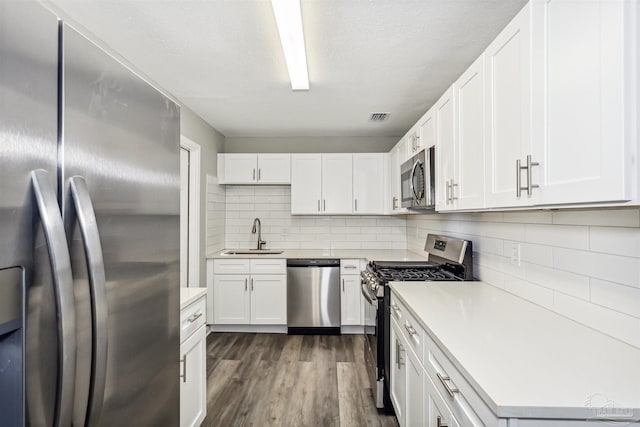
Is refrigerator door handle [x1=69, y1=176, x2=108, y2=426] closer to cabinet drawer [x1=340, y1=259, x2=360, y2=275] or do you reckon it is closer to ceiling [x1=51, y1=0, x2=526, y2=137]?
ceiling [x1=51, y1=0, x2=526, y2=137]

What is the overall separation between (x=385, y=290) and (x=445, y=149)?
988 millimetres

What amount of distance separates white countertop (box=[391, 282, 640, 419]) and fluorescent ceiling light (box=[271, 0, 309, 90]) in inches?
58.9

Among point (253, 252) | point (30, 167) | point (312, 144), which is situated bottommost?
point (253, 252)

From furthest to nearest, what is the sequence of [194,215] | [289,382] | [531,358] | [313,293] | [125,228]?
[313,293] < [194,215] < [289,382] < [531,358] < [125,228]

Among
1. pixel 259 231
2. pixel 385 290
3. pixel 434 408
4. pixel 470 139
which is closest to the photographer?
pixel 434 408

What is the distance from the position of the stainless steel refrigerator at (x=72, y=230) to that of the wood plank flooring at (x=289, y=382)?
159cm

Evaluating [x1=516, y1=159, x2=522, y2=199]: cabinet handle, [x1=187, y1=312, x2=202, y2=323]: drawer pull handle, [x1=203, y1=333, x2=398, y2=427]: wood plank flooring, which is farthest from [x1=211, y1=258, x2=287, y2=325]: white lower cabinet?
[x1=516, y1=159, x2=522, y2=199]: cabinet handle

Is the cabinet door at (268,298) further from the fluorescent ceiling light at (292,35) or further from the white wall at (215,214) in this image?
the fluorescent ceiling light at (292,35)

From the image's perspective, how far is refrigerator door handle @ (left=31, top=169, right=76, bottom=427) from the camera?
603 mm

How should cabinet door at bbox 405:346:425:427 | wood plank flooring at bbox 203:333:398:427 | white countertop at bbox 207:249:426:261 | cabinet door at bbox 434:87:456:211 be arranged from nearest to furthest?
cabinet door at bbox 405:346:425:427 < cabinet door at bbox 434:87:456:211 < wood plank flooring at bbox 203:333:398:427 < white countertop at bbox 207:249:426:261

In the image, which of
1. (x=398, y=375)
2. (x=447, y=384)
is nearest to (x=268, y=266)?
(x=398, y=375)

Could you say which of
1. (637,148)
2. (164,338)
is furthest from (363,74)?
(164,338)

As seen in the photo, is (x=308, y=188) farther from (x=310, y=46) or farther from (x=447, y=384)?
(x=447, y=384)

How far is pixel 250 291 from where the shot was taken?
3.92m
